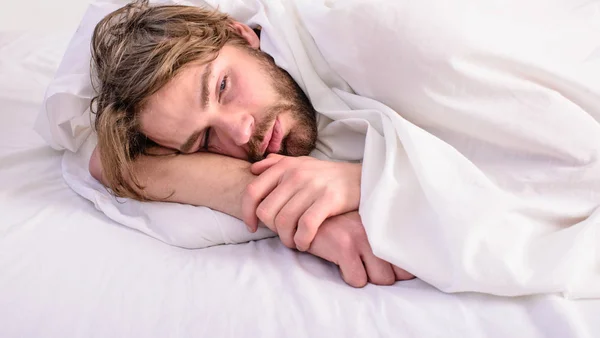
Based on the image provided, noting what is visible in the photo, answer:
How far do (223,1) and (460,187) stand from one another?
0.74 m

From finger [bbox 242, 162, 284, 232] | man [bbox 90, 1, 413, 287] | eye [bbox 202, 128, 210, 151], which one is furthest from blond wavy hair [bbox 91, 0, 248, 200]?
finger [bbox 242, 162, 284, 232]

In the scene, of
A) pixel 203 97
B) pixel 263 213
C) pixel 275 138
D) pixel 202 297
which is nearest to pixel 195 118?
pixel 203 97

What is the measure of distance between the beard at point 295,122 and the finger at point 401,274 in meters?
0.34

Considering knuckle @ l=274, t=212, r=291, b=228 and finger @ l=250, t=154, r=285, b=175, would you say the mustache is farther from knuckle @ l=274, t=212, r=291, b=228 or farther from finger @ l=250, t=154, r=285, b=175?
knuckle @ l=274, t=212, r=291, b=228

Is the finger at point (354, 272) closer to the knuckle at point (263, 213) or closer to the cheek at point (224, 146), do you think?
the knuckle at point (263, 213)

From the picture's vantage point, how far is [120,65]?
3.62 feet

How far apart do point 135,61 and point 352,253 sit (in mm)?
561

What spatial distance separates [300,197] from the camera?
85 cm

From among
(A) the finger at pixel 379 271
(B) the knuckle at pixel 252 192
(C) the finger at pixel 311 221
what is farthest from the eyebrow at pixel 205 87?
(A) the finger at pixel 379 271

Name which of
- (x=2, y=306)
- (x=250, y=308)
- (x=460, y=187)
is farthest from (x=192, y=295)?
(x=460, y=187)

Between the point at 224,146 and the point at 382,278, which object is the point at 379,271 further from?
the point at 224,146

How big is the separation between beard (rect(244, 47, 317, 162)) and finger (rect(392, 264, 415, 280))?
337mm

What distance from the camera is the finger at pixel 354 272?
0.80m

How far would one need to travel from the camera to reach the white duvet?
29.0 inches
